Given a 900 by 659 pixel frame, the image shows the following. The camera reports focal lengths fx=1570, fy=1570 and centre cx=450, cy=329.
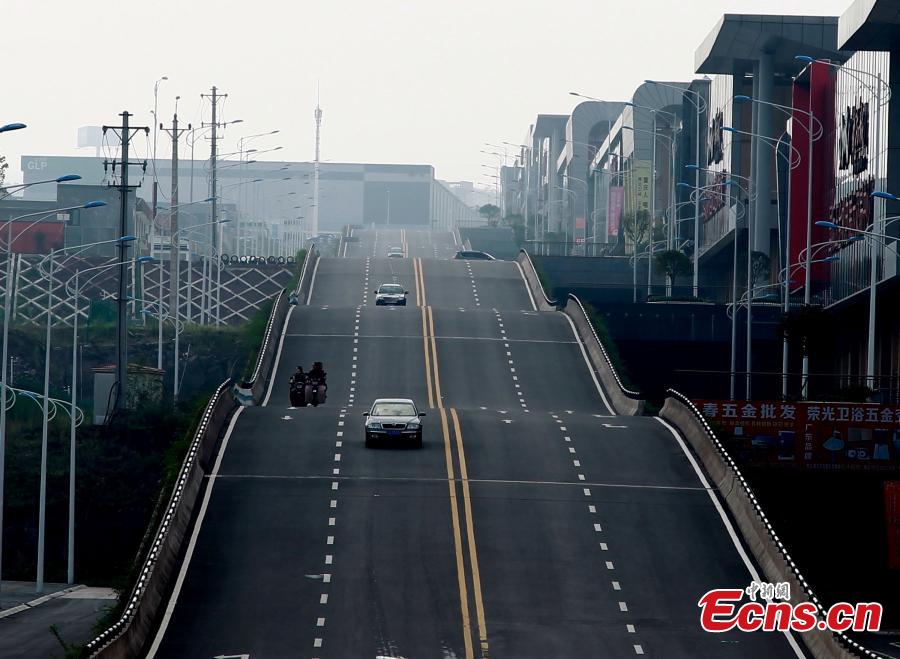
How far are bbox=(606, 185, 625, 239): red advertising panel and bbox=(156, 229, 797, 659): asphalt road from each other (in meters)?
97.1

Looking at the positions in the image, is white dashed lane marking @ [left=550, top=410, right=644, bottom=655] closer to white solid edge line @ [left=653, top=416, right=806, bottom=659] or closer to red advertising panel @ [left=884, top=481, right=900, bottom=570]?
white solid edge line @ [left=653, top=416, right=806, bottom=659]

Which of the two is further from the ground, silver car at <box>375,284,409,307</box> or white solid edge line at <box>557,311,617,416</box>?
silver car at <box>375,284,409,307</box>

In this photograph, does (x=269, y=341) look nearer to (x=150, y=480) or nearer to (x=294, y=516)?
(x=150, y=480)

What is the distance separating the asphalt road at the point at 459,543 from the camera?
29281 mm

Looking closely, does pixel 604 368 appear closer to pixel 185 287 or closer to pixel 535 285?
pixel 535 285

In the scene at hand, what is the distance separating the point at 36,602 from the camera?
1738 inches

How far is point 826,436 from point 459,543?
593 inches

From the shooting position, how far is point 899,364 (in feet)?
221

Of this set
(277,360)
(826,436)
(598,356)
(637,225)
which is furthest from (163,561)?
(637,225)

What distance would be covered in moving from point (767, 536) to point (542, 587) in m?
5.53

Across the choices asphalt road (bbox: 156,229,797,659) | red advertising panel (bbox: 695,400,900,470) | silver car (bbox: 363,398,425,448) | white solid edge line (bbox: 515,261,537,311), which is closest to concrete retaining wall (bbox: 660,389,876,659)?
asphalt road (bbox: 156,229,797,659)

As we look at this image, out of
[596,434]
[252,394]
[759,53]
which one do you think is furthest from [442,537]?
[759,53]

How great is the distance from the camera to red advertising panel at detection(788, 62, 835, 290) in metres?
81.2

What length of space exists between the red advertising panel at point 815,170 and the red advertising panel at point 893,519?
35.8 meters
